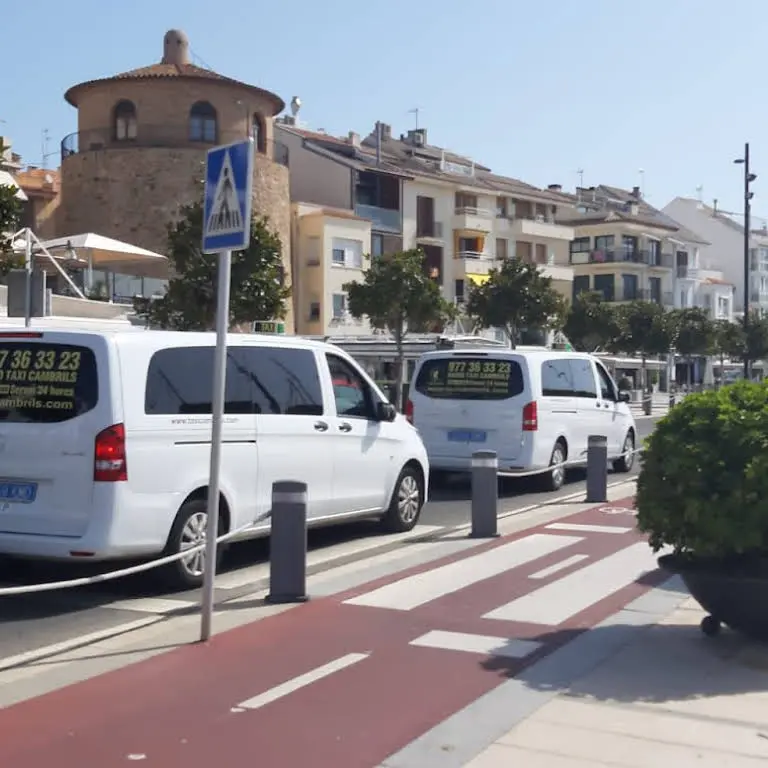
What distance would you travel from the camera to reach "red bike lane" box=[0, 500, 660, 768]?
523cm

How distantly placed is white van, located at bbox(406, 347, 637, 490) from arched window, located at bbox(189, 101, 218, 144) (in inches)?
1224

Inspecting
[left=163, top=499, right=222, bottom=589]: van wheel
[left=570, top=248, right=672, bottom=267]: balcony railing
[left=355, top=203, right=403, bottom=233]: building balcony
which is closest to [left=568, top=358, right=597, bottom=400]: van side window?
[left=163, top=499, right=222, bottom=589]: van wheel

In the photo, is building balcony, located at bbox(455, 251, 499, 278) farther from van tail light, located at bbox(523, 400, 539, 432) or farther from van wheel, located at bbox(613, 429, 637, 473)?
van tail light, located at bbox(523, 400, 539, 432)

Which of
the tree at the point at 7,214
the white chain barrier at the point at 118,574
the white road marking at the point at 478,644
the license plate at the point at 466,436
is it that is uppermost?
the tree at the point at 7,214

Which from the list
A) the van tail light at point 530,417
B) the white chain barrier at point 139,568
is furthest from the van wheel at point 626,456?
the white chain barrier at point 139,568

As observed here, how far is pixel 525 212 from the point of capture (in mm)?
72812

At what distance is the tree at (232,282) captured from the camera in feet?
83.7

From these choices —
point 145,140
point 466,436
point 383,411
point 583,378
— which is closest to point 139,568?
point 383,411

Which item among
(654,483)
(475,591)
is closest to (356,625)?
(475,591)

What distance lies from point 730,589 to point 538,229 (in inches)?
2601

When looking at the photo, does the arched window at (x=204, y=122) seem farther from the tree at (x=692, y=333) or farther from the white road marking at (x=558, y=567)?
the white road marking at (x=558, y=567)

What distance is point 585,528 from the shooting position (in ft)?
40.6

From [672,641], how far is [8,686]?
380 cm

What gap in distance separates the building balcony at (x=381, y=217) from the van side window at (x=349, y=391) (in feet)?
158
